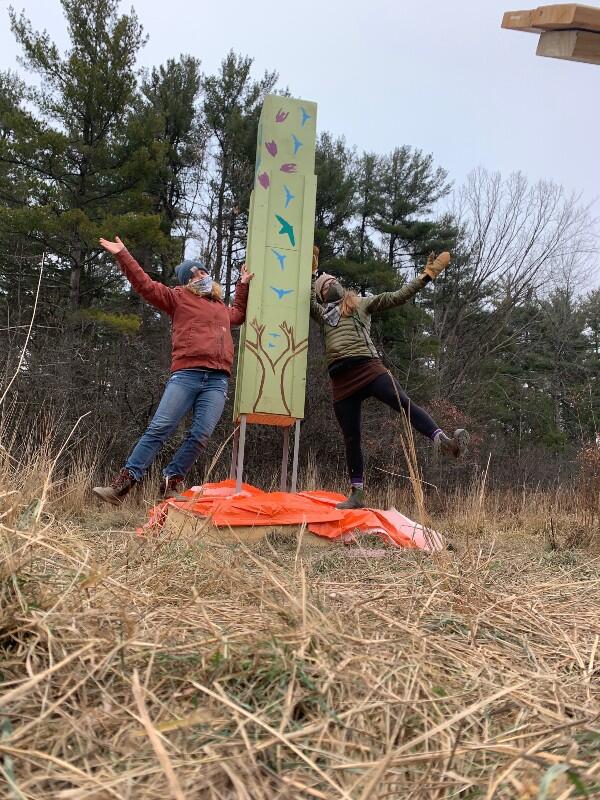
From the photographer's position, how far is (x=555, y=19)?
6.81 ft

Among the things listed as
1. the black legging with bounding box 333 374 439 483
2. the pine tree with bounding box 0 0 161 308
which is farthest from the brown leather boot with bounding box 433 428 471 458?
the pine tree with bounding box 0 0 161 308

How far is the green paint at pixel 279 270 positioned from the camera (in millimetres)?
4633

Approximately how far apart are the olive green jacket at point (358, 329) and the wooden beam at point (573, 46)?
2.13m

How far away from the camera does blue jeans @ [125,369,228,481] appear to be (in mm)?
4254

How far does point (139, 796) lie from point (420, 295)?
58.6 feet

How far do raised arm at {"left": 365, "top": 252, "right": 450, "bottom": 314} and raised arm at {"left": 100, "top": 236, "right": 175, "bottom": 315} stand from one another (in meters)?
1.37

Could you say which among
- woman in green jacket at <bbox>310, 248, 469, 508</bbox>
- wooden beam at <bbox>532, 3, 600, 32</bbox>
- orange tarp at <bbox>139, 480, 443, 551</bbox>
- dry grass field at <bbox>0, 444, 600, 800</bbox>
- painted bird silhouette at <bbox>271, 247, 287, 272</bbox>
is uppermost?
wooden beam at <bbox>532, 3, 600, 32</bbox>

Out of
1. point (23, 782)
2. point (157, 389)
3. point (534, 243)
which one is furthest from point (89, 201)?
point (23, 782)

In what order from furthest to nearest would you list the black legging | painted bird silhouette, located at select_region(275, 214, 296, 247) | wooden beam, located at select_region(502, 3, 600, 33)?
painted bird silhouette, located at select_region(275, 214, 296, 247) → the black legging → wooden beam, located at select_region(502, 3, 600, 33)

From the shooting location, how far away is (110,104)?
1270 centimetres

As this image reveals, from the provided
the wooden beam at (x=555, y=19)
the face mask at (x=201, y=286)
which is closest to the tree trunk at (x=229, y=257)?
the face mask at (x=201, y=286)

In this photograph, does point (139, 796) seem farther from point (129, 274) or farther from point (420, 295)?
point (420, 295)

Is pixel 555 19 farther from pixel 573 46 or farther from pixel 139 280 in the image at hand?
pixel 139 280

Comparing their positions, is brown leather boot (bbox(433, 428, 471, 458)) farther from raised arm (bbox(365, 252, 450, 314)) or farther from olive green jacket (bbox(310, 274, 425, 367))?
raised arm (bbox(365, 252, 450, 314))
